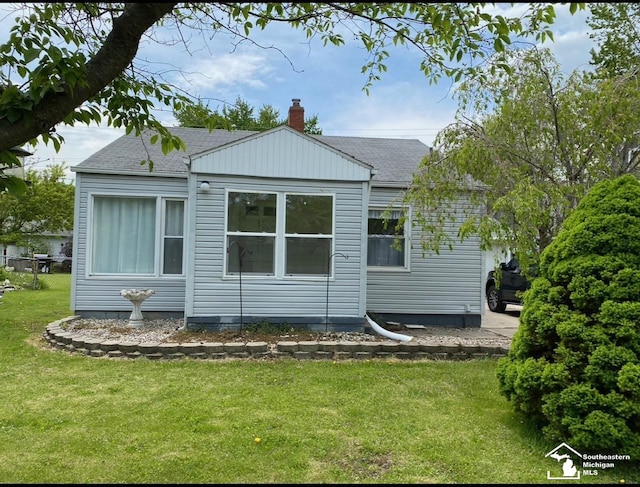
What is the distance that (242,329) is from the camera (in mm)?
7293

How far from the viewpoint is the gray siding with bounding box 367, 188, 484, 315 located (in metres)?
9.19

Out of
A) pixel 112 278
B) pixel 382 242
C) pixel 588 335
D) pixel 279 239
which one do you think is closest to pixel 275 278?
pixel 279 239

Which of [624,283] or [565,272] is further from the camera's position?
[565,272]

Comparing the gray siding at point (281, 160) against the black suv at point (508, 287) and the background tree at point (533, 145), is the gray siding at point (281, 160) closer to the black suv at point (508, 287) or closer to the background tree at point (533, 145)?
the background tree at point (533, 145)

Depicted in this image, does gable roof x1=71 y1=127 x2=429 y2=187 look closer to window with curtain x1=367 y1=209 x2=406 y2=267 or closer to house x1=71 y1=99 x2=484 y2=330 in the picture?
house x1=71 y1=99 x2=484 y2=330

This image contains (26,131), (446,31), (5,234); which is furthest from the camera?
(5,234)

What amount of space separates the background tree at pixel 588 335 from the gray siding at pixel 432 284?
5084mm

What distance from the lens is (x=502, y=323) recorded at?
10.1 m

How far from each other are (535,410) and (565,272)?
3.83ft

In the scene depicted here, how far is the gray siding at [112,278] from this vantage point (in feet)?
27.8

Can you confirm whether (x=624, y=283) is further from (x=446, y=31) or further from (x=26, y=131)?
(x=26, y=131)

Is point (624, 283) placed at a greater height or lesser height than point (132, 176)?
lesser

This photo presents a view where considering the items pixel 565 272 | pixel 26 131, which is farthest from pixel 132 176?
pixel 565 272

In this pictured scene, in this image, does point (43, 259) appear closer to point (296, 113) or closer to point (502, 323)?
point (296, 113)
